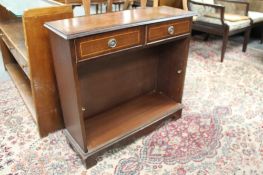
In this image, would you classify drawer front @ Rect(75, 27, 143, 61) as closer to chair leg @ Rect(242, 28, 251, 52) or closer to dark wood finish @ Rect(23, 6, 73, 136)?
dark wood finish @ Rect(23, 6, 73, 136)

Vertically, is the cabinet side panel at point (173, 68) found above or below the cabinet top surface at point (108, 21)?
below

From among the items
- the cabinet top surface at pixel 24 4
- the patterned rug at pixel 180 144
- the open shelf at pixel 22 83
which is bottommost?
the patterned rug at pixel 180 144

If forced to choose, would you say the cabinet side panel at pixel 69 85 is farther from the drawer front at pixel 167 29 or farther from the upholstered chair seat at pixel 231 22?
the upholstered chair seat at pixel 231 22

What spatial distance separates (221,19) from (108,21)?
1914 millimetres

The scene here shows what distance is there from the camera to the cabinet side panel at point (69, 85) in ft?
3.72

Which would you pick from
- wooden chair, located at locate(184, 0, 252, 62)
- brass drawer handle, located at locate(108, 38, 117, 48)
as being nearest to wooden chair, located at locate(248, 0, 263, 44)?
wooden chair, located at locate(184, 0, 252, 62)

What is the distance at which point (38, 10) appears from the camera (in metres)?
1.28

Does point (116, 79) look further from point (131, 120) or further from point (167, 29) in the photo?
point (167, 29)

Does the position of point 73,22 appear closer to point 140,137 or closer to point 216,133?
point 140,137

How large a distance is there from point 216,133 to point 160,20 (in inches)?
36.3

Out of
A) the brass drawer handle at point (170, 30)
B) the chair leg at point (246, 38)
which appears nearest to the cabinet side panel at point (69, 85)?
the brass drawer handle at point (170, 30)

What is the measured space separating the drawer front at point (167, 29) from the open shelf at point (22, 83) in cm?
100

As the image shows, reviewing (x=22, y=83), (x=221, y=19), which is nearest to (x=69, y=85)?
(x=22, y=83)

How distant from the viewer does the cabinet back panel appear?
1.52 metres
